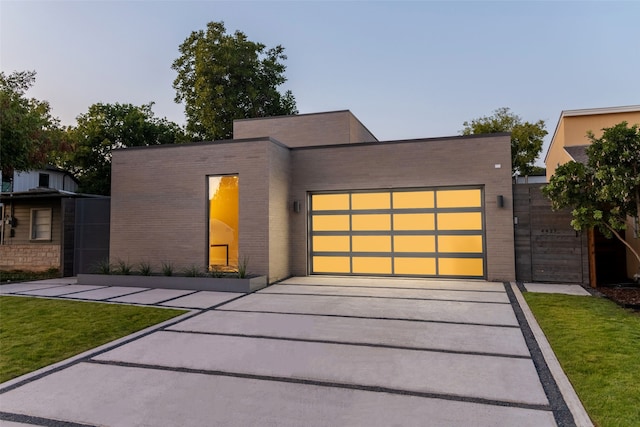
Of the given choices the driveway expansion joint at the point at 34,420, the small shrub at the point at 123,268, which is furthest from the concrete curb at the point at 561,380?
the small shrub at the point at 123,268

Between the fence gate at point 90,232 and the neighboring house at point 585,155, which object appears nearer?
the neighboring house at point 585,155

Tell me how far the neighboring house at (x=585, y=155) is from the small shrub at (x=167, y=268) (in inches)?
393

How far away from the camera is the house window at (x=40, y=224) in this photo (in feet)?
41.5

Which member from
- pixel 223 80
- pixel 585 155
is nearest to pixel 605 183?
pixel 585 155

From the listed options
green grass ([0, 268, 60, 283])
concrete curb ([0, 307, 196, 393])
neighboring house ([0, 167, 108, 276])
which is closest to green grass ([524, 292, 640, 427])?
concrete curb ([0, 307, 196, 393])

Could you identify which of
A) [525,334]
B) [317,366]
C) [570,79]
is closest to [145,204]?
[317,366]

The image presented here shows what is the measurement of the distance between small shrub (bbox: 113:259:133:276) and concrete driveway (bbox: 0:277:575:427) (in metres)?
4.78

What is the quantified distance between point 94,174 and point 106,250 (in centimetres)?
1676

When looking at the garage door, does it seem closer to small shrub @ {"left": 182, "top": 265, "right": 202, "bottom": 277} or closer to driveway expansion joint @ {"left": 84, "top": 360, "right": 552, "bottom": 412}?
small shrub @ {"left": 182, "top": 265, "right": 202, "bottom": 277}

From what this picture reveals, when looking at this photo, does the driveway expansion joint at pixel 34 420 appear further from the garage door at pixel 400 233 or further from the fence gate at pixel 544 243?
the fence gate at pixel 544 243

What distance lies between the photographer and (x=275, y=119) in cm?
1515

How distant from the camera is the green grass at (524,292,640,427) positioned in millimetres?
2883

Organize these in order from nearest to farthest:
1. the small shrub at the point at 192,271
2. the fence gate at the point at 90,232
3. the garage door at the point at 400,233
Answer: the small shrub at the point at 192,271 → the garage door at the point at 400,233 → the fence gate at the point at 90,232

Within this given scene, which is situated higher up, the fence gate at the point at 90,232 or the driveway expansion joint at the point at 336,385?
the fence gate at the point at 90,232
